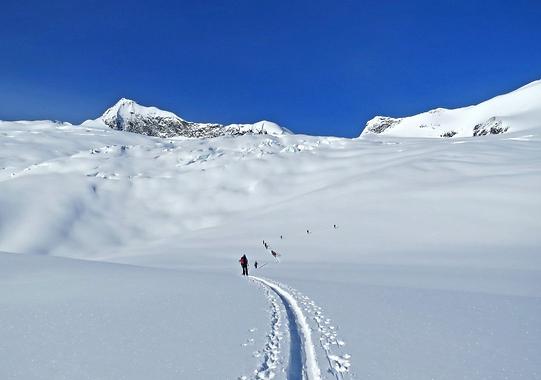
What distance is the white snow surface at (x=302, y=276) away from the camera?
352 inches

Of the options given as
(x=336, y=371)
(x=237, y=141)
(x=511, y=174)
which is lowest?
(x=336, y=371)

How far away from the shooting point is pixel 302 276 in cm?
2848

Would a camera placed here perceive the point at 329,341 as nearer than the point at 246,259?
Yes

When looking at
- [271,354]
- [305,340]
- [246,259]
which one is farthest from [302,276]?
[271,354]

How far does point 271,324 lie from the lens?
12.1 metres

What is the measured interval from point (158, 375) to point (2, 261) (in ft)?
60.5

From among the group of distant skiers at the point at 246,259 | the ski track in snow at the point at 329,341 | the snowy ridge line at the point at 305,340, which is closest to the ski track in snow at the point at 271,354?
the snowy ridge line at the point at 305,340

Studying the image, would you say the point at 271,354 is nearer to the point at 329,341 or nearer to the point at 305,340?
the point at 305,340

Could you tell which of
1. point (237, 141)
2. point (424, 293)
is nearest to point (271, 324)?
point (424, 293)

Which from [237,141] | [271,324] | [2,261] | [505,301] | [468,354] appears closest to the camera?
[468,354]

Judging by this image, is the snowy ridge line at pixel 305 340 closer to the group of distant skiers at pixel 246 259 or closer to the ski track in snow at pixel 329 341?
the ski track in snow at pixel 329 341

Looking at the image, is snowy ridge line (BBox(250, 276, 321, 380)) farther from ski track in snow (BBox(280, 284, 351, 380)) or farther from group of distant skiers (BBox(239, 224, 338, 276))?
group of distant skiers (BBox(239, 224, 338, 276))

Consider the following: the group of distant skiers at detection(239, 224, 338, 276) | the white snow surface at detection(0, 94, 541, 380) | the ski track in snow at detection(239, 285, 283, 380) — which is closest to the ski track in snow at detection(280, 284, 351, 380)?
the white snow surface at detection(0, 94, 541, 380)

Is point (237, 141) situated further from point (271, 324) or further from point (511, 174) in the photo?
point (271, 324)
